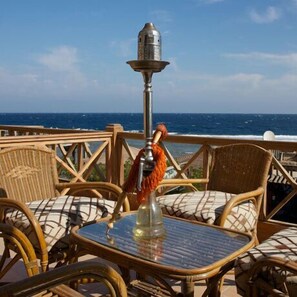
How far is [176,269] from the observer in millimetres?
1566

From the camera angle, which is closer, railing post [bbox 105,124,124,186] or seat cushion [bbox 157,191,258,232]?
seat cushion [bbox 157,191,258,232]

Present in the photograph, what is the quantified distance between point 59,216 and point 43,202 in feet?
1.05

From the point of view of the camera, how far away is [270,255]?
5.64ft

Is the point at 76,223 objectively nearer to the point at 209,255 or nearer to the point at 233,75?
the point at 209,255

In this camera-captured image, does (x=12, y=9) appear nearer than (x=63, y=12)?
No

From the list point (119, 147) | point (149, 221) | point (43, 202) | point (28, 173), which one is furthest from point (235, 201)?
point (119, 147)

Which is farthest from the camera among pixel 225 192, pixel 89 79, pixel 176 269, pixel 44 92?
pixel 89 79

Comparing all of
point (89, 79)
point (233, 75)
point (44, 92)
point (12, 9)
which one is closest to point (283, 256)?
point (12, 9)

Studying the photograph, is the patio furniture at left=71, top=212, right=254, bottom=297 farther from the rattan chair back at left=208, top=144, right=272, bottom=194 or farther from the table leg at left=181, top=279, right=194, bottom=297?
the rattan chair back at left=208, top=144, right=272, bottom=194

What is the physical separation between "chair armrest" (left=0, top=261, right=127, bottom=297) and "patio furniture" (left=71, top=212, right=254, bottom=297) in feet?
0.94

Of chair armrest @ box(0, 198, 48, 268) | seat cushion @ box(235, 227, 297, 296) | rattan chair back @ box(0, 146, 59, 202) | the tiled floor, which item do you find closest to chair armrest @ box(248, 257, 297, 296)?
seat cushion @ box(235, 227, 297, 296)

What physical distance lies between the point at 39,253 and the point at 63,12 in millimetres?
7526

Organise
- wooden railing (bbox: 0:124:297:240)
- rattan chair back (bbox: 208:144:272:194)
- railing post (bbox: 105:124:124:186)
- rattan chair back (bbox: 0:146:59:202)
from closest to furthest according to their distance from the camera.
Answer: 1. rattan chair back (bbox: 0:146:59:202)
2. rattan chair back (bbox: 208:144:272:194)
3. wooden railing (bbox: 0:124:297:240)
4. railing post (bbox: 105:124:124:186)

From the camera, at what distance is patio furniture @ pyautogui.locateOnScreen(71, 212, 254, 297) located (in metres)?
1.60
